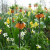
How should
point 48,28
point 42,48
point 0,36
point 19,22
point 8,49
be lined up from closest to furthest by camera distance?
point 19,22
point 8,49
point 42,48
point 0,36
point 48,28

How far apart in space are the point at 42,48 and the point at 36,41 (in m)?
0.12

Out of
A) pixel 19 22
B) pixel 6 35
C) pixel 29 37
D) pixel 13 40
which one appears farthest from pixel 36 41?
pixel 19 22

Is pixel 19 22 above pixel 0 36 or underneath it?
above

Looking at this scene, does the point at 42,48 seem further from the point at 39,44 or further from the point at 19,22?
the point at 19,22

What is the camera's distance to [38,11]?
1.60 metres

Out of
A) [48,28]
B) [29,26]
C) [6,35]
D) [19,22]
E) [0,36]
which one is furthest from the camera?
[48,28]

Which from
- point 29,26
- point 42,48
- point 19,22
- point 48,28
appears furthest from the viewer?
point 48,28

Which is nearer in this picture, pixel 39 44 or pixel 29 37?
pixel 39 44

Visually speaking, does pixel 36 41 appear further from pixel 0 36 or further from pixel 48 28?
pixel 48 28

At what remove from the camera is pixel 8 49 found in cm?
142

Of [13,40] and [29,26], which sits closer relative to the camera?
[13,40]

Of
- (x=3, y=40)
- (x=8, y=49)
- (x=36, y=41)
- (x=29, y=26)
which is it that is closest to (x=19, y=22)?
(x=8, y=49)

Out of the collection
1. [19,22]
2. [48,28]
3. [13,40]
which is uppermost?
[19,22]

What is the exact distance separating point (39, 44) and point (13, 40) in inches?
13.6
